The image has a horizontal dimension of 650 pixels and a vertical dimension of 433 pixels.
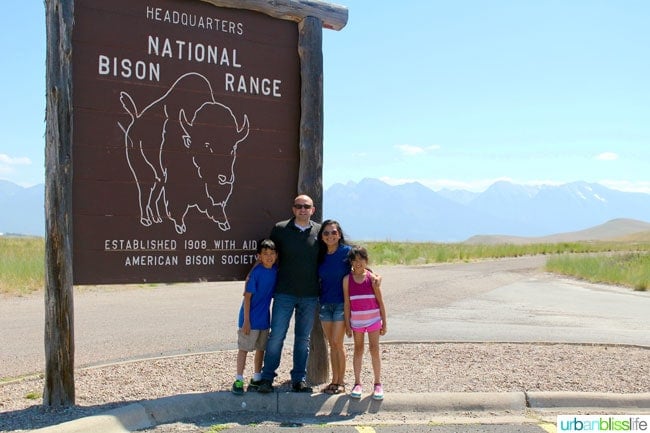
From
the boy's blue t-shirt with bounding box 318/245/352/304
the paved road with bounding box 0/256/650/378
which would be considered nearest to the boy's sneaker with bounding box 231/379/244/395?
the boy's blue t-shirt with bounding box 318/245/352/304

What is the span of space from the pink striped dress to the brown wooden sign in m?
1.22

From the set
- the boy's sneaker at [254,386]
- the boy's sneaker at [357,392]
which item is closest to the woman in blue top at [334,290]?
the boy's sneaker at [357,392]

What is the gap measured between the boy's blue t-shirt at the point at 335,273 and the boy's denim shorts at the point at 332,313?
0.18ft

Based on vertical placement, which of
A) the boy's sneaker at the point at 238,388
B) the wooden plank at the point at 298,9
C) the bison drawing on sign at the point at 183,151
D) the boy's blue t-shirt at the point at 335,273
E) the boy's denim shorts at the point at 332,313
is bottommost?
the boy's sneaker at the point at 238,388

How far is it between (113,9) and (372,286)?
3.35 meters

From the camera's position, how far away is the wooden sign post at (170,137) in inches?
230

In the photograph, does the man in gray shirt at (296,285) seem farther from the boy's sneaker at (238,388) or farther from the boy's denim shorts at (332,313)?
the boy's sneaker at (238,388)

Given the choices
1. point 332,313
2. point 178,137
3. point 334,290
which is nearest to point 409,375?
point 332,313

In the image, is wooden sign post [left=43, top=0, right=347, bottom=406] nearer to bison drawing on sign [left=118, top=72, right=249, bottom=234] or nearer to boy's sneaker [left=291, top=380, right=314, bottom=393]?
bison drawing on sign [left=118, top=72, right=249, bottom=234]

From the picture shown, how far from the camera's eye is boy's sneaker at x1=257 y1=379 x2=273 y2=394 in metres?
6.21

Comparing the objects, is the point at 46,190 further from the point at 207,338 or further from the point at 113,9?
the point at 207,338

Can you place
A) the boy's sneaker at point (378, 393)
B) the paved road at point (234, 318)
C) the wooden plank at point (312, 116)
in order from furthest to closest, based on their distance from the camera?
the paved road at point (234, 318)
the wooden plank at point (312, 116)
the boy's sneaker at point (378, 393)

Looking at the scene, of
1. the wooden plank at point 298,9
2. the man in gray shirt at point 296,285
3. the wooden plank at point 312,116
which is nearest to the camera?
the man in gray shirt at point 296,285

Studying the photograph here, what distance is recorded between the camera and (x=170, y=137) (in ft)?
21.6
